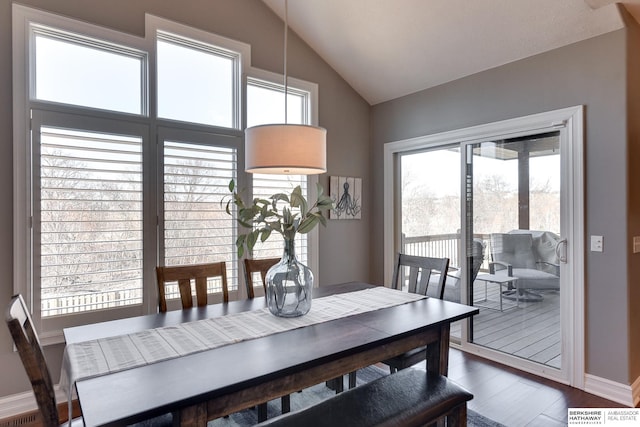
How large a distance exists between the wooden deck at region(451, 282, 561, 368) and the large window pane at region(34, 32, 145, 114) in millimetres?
3564

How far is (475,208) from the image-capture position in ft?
11.4

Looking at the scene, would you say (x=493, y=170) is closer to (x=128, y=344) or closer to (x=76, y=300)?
(x=128, y=344)

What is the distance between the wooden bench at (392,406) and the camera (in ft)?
4.42

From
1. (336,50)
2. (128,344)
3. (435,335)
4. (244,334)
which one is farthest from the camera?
(336,50)

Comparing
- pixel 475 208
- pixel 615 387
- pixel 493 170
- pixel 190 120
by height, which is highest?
pixel 190 120

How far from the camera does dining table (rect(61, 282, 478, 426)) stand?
109 centimetres

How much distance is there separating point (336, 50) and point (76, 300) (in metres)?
3.26

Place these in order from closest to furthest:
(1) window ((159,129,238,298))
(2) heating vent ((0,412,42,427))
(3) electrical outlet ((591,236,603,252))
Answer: (2) heating vent ((0,412,42,427)), (3) electrical outlet ((591,236,603,252)), (1) window ((159,129,238,298))

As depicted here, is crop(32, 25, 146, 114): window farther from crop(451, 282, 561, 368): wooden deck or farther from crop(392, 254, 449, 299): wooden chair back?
crop(451, 282, 561, 368): wooden deck

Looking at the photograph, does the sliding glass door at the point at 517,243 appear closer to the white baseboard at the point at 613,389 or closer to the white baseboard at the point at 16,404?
the white baseboard at the point at 613,389

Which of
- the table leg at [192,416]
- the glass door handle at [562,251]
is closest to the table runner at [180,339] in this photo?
the table leg at [192,416]

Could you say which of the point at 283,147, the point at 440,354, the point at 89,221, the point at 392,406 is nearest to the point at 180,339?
the point at 392,406

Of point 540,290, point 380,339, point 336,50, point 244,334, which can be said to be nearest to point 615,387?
point 540,290

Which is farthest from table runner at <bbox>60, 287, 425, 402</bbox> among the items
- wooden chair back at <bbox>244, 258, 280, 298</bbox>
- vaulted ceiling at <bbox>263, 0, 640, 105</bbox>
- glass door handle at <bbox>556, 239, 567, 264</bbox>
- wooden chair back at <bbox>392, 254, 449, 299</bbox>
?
vaulted ceiling at <bbox>263, 0, 640, 105</bbox>
